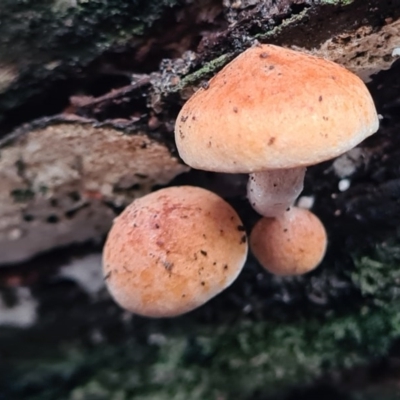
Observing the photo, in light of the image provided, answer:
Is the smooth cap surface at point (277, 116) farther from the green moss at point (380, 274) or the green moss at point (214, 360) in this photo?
the green moss at point (214, 360)

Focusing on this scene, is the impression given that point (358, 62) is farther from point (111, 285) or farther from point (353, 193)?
point (111, 285)

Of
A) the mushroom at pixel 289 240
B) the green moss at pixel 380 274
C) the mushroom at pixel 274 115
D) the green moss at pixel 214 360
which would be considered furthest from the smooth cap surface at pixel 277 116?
the green moss at pixel 214 360

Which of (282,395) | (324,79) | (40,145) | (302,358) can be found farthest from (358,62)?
(282,395)

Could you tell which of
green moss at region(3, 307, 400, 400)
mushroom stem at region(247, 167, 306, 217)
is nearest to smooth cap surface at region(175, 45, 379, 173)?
mushroom stem at region(247, 167, 306, 217)

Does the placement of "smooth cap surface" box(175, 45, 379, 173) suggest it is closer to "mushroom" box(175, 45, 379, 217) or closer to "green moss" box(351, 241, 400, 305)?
"mushroom" box(175, 45, 379, 217)

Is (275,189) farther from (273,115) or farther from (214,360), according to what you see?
(214,360)

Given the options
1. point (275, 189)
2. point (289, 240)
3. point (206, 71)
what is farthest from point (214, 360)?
point (206, 71)
